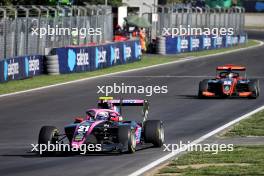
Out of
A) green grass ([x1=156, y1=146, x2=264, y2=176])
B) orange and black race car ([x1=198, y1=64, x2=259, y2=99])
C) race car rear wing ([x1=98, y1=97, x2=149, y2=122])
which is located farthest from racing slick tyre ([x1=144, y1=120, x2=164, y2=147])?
orange and black race car ([x1=198, y1=64, x2=259, y2=99])

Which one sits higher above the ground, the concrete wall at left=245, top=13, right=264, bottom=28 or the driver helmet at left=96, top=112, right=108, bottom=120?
the driver helmet at left=96, top=112, right=108, bottom=120

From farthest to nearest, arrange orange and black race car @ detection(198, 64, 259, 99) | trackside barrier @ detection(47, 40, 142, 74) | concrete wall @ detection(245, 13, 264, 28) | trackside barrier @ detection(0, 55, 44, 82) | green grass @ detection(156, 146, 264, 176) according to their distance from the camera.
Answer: concrete wall @ detection(245, 13, 264, 28), trackside barrier @ detection(47, 40, 142, 74), trackside barrier @ detection(0, 55, 44, 82), orange and black race car @ detection(198, 64, 259, 99), green grass @ detection(156, 146, 264, 176)

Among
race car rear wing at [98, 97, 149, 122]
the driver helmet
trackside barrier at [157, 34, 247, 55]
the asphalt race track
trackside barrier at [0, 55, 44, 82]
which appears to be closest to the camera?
the asphalt race track

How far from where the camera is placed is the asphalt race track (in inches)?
578

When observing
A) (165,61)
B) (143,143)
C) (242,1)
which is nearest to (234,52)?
(165,61)

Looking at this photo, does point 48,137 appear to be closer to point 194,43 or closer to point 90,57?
point 90,57

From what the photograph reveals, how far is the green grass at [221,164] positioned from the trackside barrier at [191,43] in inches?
1518

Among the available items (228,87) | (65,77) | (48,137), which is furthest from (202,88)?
(48,137)

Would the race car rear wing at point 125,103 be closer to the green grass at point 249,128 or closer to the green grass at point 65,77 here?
the green grass at point 249,128

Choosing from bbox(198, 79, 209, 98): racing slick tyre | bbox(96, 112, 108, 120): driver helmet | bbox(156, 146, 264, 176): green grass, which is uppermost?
bbox(96, 112, 108, 120): driver helmet

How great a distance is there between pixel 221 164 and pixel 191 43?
144 feet

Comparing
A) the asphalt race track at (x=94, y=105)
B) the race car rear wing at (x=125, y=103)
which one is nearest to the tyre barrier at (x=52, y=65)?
the asphalt race track at (x=94, y=105)

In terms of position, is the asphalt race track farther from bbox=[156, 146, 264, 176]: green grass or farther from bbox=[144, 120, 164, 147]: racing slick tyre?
bbox=[156, 146, 264, 176]: green grass

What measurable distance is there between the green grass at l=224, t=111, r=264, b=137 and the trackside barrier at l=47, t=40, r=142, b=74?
53.7ft
